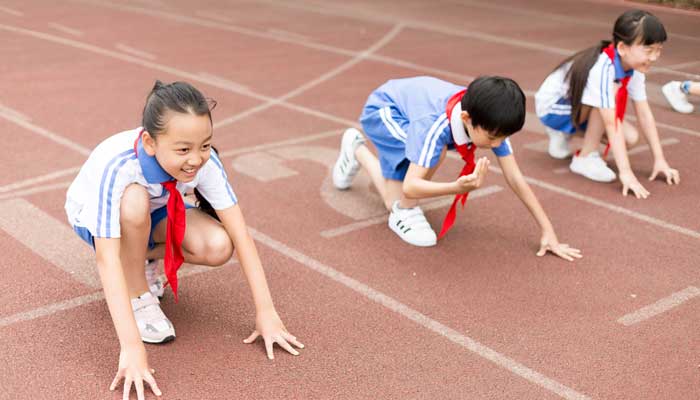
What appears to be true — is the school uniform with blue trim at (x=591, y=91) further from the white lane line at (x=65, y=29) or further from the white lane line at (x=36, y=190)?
the white lane line at (x=65, y=29)

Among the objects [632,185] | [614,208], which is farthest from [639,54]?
[614,208]

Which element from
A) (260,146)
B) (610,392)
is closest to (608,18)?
(260,146)

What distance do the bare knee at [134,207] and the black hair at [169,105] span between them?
28cm

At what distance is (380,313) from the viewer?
3951mm

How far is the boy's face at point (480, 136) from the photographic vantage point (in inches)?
158

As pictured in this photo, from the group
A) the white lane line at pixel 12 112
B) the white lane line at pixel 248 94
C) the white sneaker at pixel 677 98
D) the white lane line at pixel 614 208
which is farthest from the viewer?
the white sneaker at pixel 677 98

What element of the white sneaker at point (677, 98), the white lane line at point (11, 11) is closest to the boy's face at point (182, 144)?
the white sneaker at point (677, 98)

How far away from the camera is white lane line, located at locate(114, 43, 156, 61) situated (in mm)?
9750

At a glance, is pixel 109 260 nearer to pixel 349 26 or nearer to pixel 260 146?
pixel 260 146

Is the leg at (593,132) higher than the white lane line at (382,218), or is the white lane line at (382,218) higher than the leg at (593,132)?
the leg at (593,132)

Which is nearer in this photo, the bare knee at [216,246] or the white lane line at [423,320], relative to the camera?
the white lane line at [423,320]

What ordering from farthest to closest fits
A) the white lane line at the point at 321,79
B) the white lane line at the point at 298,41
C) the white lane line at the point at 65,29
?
the white lane line at the point at 65,29 → the white lane line at the point at 298,41 → the white lane line at the point at 321,79

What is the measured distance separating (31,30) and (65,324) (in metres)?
8.79

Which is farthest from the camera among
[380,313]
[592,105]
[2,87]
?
[2,87]
